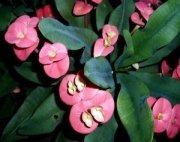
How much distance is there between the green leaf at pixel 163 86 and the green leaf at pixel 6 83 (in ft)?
1.79

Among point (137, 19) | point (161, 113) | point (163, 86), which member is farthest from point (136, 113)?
point (137, 19)

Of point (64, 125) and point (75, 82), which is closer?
point (75, 82)

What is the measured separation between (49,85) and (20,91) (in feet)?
1.34

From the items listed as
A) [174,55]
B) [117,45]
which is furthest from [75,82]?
[174,55]

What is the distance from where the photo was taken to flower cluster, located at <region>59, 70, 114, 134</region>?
1.97ft

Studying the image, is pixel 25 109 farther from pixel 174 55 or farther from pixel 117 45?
pixel 174 55

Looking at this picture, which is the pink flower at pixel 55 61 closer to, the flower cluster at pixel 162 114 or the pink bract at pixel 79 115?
the pink bract at pixel 79 115

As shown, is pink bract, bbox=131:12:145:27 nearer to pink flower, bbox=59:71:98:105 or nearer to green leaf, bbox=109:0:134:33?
green leaf, bbox=109:0:134:33

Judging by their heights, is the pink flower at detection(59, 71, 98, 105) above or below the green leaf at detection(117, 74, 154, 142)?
above

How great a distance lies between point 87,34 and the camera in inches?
30.8

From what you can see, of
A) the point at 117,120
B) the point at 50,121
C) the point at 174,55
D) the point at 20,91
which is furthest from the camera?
the point at 20,91

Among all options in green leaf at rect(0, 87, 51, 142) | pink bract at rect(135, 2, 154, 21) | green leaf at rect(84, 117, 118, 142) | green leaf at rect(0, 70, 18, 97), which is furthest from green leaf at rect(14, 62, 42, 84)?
pink bract at rect(135, 2, 154, 21)

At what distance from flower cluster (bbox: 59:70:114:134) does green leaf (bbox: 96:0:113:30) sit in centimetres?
30

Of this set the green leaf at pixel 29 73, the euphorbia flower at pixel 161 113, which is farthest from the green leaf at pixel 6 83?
the euphorbia flower at pixel 161 113
